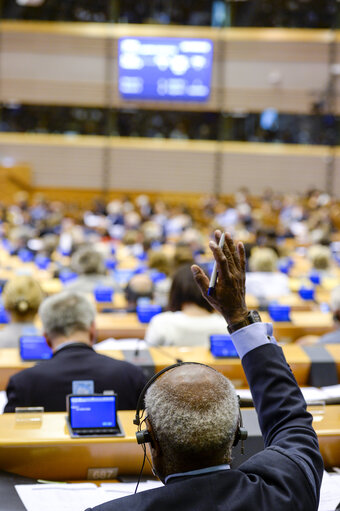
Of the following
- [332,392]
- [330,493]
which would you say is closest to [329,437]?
[330,493]

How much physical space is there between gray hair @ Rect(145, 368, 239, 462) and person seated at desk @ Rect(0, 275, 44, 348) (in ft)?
9.75

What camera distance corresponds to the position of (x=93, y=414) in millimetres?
2379

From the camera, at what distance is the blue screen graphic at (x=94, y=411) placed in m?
2.38

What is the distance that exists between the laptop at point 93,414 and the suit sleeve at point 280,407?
910mm

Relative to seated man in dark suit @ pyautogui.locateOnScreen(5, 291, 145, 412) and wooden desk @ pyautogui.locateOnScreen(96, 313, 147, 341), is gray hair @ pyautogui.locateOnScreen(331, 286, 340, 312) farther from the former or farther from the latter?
seated man in dark suit @ pyautogui.locateOnScreen(5, 291, 145, 412)

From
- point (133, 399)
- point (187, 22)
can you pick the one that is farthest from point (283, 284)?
point (187, 22)

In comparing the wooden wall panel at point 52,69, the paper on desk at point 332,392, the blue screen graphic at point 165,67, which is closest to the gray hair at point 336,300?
the paper on desk at point 332,392

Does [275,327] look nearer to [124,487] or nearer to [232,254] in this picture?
[124,487]

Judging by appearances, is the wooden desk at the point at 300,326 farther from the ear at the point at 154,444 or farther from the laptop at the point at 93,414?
the ear at the point at 154,444

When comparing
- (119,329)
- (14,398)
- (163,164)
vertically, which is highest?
(14,398)

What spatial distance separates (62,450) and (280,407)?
1.05m

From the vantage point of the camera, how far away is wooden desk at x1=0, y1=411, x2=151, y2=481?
2293 millimetres

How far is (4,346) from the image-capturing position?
4332mm

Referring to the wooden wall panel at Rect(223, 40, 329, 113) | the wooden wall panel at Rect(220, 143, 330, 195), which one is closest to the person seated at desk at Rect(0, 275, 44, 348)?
the wooden wall panel at Rect(220, 143, 330, 195)
